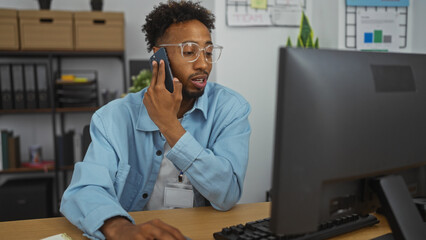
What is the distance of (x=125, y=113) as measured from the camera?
1227 millimetres

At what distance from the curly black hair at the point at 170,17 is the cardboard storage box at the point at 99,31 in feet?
5.78

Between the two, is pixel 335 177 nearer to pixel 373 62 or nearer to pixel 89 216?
pixel 373 62

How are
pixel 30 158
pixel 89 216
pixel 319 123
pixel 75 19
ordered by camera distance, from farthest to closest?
pixel 30 158 < pixel 75 19 < pixel 89 216 < pixel 319 123

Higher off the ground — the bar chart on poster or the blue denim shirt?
the bar chart on poster

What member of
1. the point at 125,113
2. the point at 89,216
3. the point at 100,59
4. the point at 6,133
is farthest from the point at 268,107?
the point at 6,133

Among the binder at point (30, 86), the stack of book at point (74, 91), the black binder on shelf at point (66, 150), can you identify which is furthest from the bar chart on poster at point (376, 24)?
the binder at point (30, 86)

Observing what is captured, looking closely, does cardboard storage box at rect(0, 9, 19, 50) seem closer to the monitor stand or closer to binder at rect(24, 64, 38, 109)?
binder at rect(24, 64, 38, 109)

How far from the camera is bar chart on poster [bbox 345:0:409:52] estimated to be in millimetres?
2188

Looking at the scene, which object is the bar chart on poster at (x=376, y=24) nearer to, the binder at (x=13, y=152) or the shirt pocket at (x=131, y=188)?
the shirt pocket at (x=131, y=188)

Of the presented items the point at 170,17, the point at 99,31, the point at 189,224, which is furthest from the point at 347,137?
the point at 99,31

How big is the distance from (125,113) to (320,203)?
0.82 meters

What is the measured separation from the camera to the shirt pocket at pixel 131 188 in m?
1.20

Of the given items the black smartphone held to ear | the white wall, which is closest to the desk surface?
the black smartphone held to ear

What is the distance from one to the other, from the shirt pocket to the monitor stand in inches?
31.2
